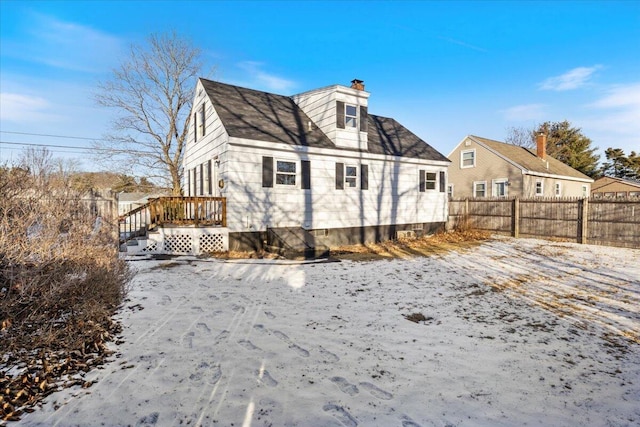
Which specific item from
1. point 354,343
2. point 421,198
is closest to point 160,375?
point 354,343

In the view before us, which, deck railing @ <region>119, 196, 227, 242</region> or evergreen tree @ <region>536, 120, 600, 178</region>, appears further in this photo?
evergreen tree @ <region>536, 120, 600, 178</region>

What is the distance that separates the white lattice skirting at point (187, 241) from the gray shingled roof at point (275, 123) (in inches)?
135

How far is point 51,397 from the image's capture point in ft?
9.12

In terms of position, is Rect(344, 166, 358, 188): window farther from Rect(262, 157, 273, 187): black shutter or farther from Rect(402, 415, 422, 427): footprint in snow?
Rect(402, 415, 422, 427): footprint in snow

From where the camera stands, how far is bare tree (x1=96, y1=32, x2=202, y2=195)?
22.1 m

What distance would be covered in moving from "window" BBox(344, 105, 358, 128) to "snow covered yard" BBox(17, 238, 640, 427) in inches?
333

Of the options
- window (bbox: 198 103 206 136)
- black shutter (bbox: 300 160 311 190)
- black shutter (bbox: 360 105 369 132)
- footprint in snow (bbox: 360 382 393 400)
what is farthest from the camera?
black shutter (bbox: 360 105 369 132)

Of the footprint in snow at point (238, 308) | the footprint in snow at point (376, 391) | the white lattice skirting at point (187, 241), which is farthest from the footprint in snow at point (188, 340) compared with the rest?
the white lattice skirting at point (187, 241)

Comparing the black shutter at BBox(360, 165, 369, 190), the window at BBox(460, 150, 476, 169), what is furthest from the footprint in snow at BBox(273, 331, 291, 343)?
the window at BBox(460, 150, 476, 169)

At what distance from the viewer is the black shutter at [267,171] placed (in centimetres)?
1130

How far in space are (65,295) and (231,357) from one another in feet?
9.08

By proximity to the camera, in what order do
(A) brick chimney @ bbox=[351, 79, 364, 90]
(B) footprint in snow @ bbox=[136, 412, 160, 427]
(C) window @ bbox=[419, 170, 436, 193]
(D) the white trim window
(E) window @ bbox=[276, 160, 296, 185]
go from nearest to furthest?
(B) footprint in snow @ bbox=[136, 412, 160, 427], (E) window @ bbox=[276, 160, 296, 185], (A) brick chimney @ bbox=[351, 79, 364, 90], (C) window @ bbox=[419, 170, 436, 193], (D) the white trim window

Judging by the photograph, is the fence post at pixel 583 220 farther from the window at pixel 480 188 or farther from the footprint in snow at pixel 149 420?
the footprint in snow at pixel 149 420

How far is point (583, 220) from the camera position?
13641 millimetres
